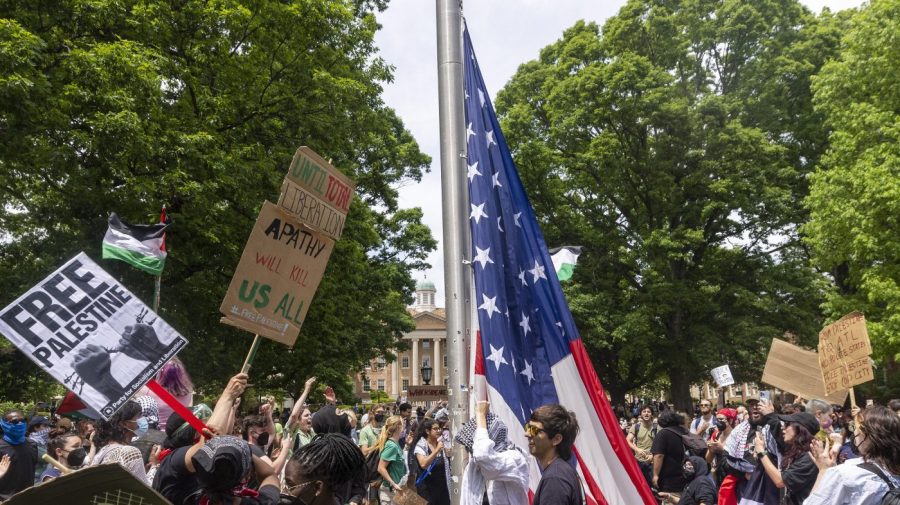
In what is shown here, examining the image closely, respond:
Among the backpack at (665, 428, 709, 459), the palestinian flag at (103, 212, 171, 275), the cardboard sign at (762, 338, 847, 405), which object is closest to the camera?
the backpack at (665, 428, 709, 459)

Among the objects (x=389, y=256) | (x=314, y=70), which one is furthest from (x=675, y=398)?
(x=314, y=70)

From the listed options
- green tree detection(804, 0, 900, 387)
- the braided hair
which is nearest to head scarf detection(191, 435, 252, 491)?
the braided hair

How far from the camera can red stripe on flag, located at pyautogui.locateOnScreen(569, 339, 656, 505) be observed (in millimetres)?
6172

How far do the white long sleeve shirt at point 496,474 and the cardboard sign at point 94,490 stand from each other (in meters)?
3.10

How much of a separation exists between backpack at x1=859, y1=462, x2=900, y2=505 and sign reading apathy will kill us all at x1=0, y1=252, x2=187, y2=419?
11.9 feet

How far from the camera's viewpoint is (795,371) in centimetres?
1119

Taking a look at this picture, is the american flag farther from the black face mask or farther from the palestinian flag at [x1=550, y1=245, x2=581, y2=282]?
the palestinian flag at [x1=550, y1=245, x2=581, y2=282]

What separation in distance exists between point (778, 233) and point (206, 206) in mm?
20483

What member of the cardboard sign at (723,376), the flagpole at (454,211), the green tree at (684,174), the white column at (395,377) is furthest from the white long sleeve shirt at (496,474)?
the white column at (395,377)

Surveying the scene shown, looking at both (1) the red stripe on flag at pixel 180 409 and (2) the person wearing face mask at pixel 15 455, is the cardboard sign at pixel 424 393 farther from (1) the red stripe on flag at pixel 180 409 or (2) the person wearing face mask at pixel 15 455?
(1) the red stripe on flag at pixel 180 409

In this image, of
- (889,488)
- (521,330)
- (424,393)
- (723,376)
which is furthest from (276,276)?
(424,393)

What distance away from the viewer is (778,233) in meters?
28.8

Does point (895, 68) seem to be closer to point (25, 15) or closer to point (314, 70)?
point (314, 70)

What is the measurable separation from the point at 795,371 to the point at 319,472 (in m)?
9.63
